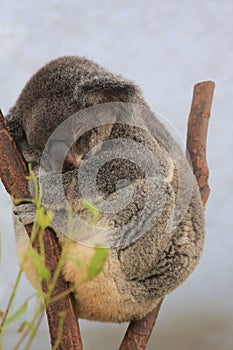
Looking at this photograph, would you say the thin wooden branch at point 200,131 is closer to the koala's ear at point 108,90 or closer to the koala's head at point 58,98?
the koala's head at point 58,98

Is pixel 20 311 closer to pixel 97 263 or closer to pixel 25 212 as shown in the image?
pixel 97 263

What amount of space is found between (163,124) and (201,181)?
0.51m

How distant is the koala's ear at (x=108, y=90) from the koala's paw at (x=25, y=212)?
2.30 ft

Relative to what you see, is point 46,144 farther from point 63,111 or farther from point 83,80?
point 83,80

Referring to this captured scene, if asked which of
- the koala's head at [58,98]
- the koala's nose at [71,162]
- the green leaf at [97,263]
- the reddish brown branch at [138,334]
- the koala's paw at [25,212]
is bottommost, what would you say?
the reddish brown branch at [138,334]

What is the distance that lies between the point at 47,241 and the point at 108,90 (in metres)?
1.02

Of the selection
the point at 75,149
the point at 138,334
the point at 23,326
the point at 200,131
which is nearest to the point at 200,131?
the point at 200,131

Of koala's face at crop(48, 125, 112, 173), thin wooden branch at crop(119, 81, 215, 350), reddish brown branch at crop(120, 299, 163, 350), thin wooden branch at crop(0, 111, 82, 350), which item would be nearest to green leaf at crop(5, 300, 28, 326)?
thin wooden branch at crop(0, 111, 82, 350)

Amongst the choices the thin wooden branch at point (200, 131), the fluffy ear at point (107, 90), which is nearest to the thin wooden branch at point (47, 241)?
the fluffy ear at point (107, 90)

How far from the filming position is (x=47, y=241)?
5.78 feet

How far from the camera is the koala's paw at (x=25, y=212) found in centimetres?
192

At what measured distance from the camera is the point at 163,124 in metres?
3.04

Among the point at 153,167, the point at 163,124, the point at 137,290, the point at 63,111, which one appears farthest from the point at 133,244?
the point at 163,124

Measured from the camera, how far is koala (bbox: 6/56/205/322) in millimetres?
2168
